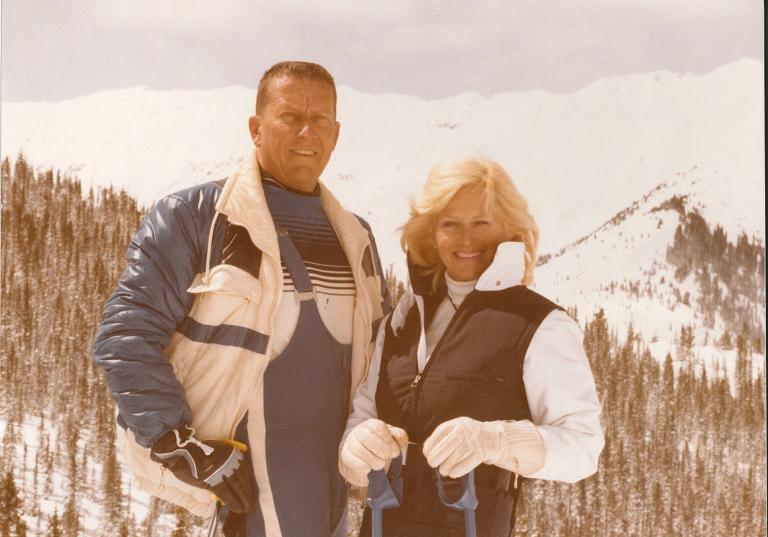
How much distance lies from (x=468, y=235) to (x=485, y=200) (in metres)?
0.10

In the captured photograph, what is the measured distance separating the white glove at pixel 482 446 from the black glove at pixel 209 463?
0.59 meters

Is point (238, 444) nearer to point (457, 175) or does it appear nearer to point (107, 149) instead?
point (457, 175)

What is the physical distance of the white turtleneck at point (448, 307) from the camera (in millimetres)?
2260

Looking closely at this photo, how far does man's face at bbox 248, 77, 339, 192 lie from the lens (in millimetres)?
2551

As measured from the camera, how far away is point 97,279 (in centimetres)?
396

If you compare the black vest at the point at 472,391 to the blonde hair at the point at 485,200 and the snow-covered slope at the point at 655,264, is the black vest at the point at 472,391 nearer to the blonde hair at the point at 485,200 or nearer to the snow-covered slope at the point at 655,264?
the blonde hair at the point at 485,200

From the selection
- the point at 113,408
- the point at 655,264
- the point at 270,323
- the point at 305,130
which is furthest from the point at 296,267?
the point at 655,264

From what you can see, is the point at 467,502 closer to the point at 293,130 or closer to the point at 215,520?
the point at 215,520

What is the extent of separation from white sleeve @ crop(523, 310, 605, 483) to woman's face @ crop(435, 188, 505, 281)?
11.1 inches

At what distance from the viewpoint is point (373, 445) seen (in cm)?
209

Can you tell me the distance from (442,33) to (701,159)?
139 cm

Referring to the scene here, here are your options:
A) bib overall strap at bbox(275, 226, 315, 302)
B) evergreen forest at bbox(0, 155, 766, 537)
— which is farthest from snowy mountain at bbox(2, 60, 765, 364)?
bib overall strap at bbox(275, 226, 315, 302)

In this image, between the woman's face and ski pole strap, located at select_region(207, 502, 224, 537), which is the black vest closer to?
the woman's face

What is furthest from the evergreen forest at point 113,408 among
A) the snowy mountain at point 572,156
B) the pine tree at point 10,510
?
the snowy mountain at point 572,156
